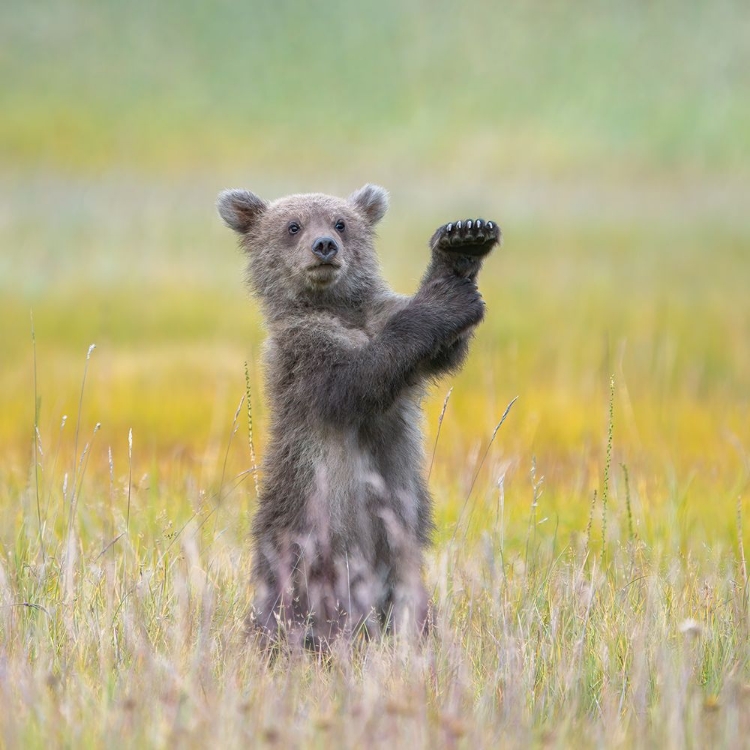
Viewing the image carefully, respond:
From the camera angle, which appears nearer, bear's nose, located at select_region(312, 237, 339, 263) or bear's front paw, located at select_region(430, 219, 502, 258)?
bear's front paw, located at select_region(430, 219, 502, 258)

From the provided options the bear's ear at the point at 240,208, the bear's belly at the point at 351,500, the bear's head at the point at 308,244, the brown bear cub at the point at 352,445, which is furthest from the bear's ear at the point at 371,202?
the bear's belly at the point at 351,500

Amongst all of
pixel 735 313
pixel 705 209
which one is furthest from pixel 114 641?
pixel 705 209

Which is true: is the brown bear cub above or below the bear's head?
below

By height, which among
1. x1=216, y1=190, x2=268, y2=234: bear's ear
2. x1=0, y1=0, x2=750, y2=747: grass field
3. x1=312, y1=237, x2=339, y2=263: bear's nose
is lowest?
x1=0, y1=0, x2=750, y2=747: grass field

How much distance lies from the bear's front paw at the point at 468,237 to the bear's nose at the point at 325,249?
473 millimetres

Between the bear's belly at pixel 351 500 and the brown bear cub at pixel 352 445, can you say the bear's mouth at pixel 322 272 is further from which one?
the bear's belly at pixel 351 500

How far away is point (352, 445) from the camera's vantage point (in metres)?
5.19

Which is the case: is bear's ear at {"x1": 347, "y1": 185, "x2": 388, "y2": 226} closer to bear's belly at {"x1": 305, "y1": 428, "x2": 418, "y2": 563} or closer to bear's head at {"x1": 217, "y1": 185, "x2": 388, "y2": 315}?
bear's head at {"x1": 217, "y1": 185, "x2": 388, "y2": 315}

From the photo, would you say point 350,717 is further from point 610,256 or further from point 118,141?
point 118,141

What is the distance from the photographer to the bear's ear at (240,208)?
20.1ft

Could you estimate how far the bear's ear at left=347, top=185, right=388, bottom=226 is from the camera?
622 cm

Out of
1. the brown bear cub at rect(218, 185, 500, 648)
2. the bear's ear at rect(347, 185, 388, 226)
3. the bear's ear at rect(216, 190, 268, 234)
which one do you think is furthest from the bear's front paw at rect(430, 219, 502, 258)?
the bear's ear at rect(216, 190, 268, 234)

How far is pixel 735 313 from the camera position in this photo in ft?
43.8

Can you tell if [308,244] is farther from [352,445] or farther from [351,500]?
[351,500]
